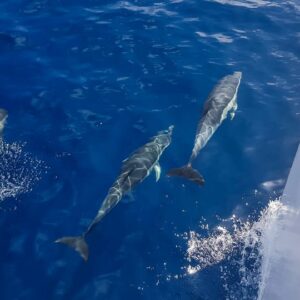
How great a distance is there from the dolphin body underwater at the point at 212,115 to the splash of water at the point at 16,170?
14.2 ft

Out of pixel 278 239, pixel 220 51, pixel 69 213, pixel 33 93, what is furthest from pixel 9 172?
pixel 220 51

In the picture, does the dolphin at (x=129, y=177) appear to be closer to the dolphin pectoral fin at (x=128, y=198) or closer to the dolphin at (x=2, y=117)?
the dolphin pectoral fin at (x=128, y=198)

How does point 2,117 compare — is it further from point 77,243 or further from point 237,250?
point 237,250

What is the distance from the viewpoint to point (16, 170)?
1254cm

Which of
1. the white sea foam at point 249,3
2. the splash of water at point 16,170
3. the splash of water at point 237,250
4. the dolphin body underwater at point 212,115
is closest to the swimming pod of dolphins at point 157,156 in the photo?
the dolphin body underwater at point 212,115

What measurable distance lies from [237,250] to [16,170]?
6.93 meters

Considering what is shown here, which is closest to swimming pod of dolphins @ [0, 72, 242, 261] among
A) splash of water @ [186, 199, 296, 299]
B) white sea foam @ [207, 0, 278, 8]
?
splash of water @ [186, 199, 296, 299]

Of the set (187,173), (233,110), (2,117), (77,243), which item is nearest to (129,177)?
(187,173)

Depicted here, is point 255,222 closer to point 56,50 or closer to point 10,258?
point 10,258

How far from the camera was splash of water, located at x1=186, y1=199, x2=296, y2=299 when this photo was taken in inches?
408

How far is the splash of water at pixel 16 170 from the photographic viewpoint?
39.7ft

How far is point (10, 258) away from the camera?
10836 mm

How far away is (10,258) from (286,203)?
8001 mm

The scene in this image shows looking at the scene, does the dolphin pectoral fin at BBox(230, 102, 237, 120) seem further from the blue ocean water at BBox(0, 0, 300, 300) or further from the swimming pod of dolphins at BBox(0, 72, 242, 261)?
the blue ocean water at BBox(0, 0, 300, 300)
